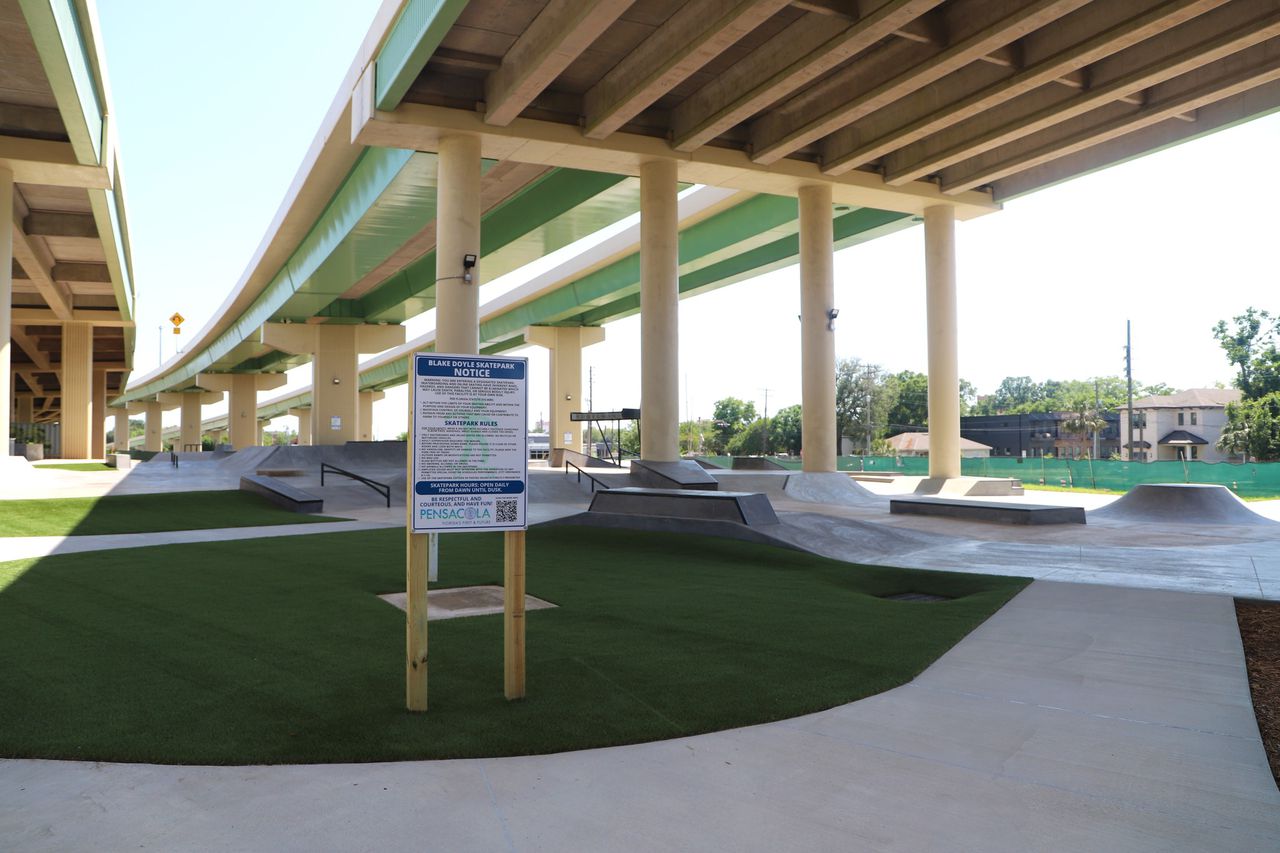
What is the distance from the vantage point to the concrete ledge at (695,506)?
13578 mm

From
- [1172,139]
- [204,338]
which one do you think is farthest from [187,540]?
[204,338]

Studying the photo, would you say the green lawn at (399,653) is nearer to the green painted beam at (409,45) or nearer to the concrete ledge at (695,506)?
the concrete ledge at (695,506)

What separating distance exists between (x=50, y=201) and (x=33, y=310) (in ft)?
65.9

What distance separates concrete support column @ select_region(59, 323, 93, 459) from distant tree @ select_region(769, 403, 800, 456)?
80.1m

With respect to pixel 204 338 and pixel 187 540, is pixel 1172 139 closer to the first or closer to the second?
pixel 187 540

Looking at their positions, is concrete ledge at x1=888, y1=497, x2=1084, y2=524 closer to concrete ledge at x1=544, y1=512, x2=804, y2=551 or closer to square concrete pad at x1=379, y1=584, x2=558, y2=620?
concrete ledge at x1=544, y1=512, x2=804, y2=551

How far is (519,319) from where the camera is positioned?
4669 cm

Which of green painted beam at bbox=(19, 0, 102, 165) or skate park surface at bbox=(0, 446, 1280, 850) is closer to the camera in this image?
skate park surface at bbox=(0, 446, 1280, 850)

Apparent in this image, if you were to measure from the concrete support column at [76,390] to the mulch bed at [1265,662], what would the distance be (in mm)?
49260

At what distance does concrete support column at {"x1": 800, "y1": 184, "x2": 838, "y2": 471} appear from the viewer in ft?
80.4

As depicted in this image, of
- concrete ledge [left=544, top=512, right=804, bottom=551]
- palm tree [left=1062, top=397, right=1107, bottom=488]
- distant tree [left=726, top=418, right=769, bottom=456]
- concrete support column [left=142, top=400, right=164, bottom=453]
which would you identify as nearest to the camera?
concrete ledge [left=544, top=512, right=804, bottom=551]

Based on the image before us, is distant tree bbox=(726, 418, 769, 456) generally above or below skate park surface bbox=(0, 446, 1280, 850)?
above

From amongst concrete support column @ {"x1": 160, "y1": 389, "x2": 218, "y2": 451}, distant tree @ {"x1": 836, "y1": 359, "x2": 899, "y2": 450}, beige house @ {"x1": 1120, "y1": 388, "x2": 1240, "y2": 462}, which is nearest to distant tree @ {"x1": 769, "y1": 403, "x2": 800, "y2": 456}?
distant tree @ {"x1": 836, "y1": 359, "x2": 899, "y2": 450}

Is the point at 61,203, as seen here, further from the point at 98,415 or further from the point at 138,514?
the point at 98,415
